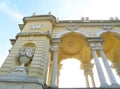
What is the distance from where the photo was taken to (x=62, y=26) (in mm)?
16750

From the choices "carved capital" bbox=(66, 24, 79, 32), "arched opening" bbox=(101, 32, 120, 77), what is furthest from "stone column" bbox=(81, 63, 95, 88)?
"carved capital" bbox=(66, 24, 79, 32)

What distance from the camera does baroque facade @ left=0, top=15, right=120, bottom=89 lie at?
1112 cm

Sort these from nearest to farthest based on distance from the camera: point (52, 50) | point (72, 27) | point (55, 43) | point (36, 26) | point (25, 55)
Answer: point (25, 55), point (52, 50), point (55, 43), point (36, 26), point (72, 27)

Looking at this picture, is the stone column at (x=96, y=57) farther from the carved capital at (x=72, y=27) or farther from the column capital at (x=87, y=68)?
the column capital at (x=87, y=68)

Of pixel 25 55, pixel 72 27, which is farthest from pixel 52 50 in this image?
pixel 72 27

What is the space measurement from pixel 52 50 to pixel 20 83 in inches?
184

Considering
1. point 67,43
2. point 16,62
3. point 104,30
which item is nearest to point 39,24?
point 67,43

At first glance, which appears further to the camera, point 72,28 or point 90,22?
point 90,22

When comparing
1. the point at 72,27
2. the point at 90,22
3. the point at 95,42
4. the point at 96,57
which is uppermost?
the point at 90,22

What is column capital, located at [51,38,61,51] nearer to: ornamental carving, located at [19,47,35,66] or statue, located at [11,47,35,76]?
statue, located at [11,47,35,76]

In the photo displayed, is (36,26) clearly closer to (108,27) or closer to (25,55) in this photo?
(25,55)

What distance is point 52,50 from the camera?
46.9ft

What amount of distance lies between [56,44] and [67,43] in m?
3.26

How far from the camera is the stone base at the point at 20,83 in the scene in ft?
33.5
